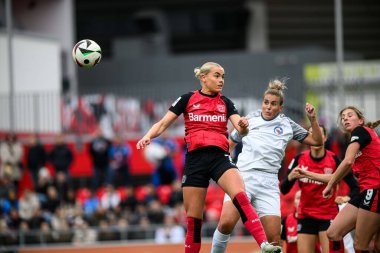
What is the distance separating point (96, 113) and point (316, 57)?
12674 mm

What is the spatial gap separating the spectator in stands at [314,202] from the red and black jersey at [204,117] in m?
1.74

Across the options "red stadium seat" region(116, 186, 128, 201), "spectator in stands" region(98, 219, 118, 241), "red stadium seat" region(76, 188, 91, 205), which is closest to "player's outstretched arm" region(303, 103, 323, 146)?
"spectator in stands" region(98, 219, 118, 241)

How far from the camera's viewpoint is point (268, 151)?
1170cm

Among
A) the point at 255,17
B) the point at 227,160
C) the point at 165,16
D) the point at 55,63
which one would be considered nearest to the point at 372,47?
the point at 255,17

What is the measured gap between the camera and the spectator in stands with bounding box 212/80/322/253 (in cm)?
1157

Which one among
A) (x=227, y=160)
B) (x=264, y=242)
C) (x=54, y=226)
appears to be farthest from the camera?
(x=54, y=226)

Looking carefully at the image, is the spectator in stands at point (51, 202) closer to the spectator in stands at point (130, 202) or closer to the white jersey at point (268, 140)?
the spectator in stands at point (130, 202)

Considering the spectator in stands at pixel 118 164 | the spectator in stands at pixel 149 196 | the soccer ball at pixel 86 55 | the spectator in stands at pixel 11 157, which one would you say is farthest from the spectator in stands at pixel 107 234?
the soccer ball at pixel 86 55

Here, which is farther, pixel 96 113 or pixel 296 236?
pixel 96 113

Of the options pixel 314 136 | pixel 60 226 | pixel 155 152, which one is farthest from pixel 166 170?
pixel 314 136

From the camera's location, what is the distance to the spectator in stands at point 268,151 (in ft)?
38.0

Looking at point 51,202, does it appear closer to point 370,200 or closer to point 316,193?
point 316,193

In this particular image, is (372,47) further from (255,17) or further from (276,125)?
(276,125)

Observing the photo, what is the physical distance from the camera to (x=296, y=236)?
1361cm
